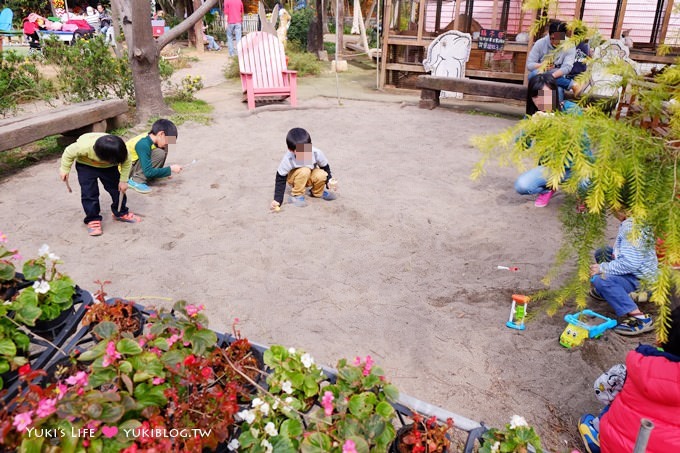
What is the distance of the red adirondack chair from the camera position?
29.5ft

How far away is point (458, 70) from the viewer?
9828 millimetres

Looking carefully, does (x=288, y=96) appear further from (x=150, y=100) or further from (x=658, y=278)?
(x=658, y=278)

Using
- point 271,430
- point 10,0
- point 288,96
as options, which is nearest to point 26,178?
point 288,96

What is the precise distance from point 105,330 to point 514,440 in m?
1.48

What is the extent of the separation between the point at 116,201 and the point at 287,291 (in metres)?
1.96

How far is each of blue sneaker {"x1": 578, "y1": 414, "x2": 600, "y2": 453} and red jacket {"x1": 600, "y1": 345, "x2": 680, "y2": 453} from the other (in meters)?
0.22

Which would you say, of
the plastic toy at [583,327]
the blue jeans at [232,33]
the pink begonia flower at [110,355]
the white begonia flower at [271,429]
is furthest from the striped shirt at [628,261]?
the blue jeans at [232,33]

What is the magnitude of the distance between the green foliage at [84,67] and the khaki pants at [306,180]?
4.42 m

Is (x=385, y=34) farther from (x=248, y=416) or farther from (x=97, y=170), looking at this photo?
(x=248, y=416)

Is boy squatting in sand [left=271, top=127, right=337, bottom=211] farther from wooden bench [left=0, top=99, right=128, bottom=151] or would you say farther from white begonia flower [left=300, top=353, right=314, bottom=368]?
white begonia flower [left=300, top=353, right=314, bottom=368]

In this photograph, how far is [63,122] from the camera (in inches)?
247

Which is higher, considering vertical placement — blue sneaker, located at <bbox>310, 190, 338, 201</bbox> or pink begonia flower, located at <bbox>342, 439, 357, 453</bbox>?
pink begonia flower, located at <bbox>342, 439, 357, 453</bbox>

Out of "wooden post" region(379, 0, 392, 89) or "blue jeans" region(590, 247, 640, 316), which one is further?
"wooden post" region(379, 0, 392, 89)

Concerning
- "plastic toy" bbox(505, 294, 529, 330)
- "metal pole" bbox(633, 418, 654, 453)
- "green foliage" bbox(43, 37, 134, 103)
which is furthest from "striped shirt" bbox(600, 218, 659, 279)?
"green foliage" bbox(43, 37, 134, 103)
